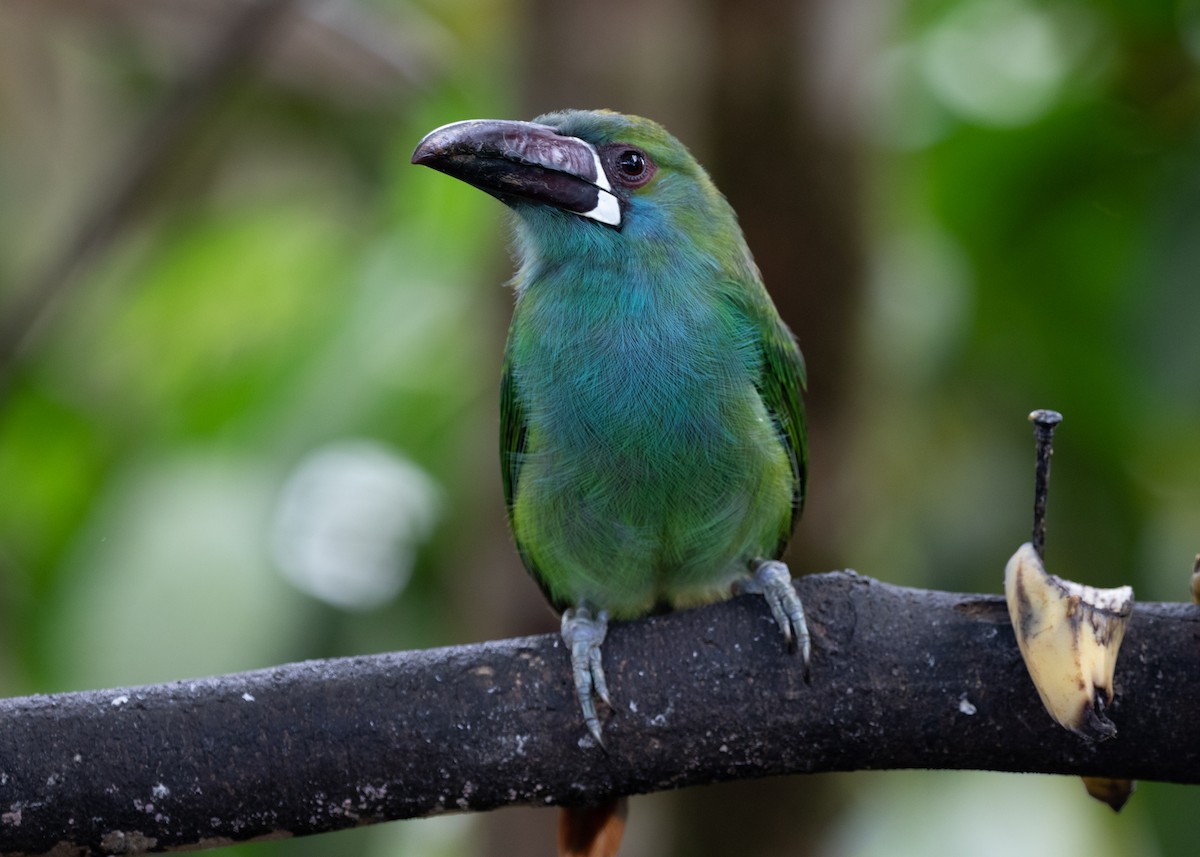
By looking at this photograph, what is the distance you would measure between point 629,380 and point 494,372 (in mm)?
1499

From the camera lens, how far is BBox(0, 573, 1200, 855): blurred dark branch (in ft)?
6.44

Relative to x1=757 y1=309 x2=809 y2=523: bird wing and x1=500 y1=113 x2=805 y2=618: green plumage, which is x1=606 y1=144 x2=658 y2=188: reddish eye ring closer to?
x1=500 y1=113 x2=805 y2=618: green plumage

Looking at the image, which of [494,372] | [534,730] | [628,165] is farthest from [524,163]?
[494,372]

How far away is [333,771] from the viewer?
2.00 m

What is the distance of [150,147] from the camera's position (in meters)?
4.23

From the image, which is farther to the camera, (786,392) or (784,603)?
(786,392)

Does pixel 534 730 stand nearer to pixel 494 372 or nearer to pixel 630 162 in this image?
pixel 630 162

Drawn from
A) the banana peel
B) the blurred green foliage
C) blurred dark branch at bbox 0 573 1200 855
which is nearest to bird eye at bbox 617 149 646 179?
blurred dark branch at bbox 0 573 1200 855

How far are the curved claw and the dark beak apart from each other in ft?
2.37

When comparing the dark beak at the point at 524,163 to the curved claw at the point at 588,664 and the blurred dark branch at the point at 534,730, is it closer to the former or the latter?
the curved claw at the point at 588,664

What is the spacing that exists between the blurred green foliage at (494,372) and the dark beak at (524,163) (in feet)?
4.66

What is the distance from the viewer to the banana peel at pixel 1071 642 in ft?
6.11

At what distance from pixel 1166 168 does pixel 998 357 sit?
0.84 meters

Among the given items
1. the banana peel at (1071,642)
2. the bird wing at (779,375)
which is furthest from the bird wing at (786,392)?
the banana peel at (1071,642)
